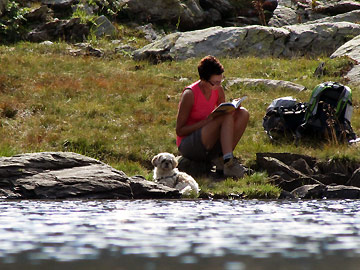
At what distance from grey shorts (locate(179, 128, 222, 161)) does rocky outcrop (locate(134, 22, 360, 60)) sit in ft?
39.1

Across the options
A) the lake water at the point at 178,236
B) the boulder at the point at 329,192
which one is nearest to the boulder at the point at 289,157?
the boulder at the point at 329,192

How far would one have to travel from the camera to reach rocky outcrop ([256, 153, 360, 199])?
8852 mm

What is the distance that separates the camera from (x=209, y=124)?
32.6ft

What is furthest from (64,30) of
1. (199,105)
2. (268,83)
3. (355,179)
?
(355,179)

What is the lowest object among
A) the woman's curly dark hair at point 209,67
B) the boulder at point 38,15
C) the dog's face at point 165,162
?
→ the dog's face at point 165,162

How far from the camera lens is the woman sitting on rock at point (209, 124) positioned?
32.2 ft

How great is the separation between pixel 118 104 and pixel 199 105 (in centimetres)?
498

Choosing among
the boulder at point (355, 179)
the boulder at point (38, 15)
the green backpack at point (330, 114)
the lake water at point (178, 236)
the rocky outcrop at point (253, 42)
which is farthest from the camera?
the boulder at point (38, 15)

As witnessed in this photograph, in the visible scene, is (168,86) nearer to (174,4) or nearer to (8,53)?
(8,53)

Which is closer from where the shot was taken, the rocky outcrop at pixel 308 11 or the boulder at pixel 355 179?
the boulder at pixel 355 179

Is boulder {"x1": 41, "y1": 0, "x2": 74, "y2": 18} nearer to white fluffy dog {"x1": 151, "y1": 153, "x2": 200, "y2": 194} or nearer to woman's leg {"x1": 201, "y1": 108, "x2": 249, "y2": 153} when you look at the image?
woman's leg {"x1": 201, "y1": 108, "x2": 249, "y2": 153}

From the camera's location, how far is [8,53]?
21.0 meters

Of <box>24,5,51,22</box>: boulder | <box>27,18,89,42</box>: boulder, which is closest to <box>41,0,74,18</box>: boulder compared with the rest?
<box>24,5,51,22</box>: boulder

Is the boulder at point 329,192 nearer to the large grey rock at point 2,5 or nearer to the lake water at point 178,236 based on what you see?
the lake water at point 178,236
